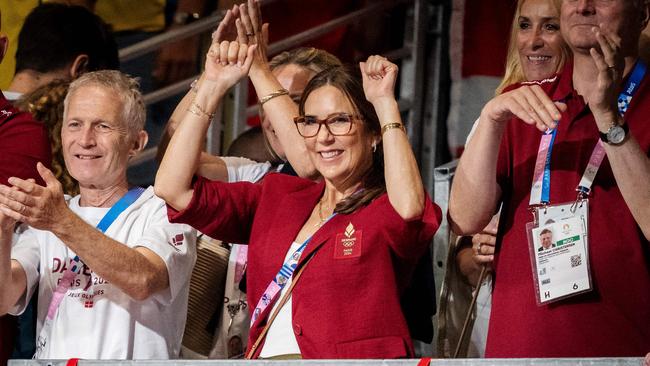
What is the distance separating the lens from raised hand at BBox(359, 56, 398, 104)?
371 centimetres

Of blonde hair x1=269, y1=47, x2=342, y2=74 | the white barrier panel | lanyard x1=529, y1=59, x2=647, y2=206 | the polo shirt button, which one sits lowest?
the white barrier panel

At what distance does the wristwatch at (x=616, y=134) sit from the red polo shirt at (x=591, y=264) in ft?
0.67

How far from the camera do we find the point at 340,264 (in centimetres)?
355

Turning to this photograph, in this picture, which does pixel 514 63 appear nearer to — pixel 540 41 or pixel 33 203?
pixel 540 41

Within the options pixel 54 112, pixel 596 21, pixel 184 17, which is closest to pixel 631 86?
pixel 596 21

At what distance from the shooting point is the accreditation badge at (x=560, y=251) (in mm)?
3377

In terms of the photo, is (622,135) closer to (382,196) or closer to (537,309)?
(537,309)

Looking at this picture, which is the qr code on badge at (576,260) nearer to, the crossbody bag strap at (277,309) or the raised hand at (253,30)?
the crossbody bag strap at (277,309)

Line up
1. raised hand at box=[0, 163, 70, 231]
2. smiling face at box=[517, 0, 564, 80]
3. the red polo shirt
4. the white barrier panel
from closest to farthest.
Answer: the white barrier panel → the red polo shirt → raised hand at box=[0, 163, 70, 231] → smiling face at box=[517, 0, 564, 80]

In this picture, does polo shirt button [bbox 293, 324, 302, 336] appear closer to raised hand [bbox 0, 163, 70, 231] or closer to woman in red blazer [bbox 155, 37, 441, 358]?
woman in red blazer [bbox 155, 37, 441, 358]

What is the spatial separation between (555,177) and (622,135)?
0.97 ft

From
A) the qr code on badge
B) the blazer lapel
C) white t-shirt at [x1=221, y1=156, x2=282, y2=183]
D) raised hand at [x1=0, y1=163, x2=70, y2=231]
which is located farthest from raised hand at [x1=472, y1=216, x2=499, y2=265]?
raised hand at [x1=0, y1=163, x2=70, y2=231]

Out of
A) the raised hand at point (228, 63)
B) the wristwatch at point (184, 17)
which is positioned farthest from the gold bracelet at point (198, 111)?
the wristwatch at point (184, 17)

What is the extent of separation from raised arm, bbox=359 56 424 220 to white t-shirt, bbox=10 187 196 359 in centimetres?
76
